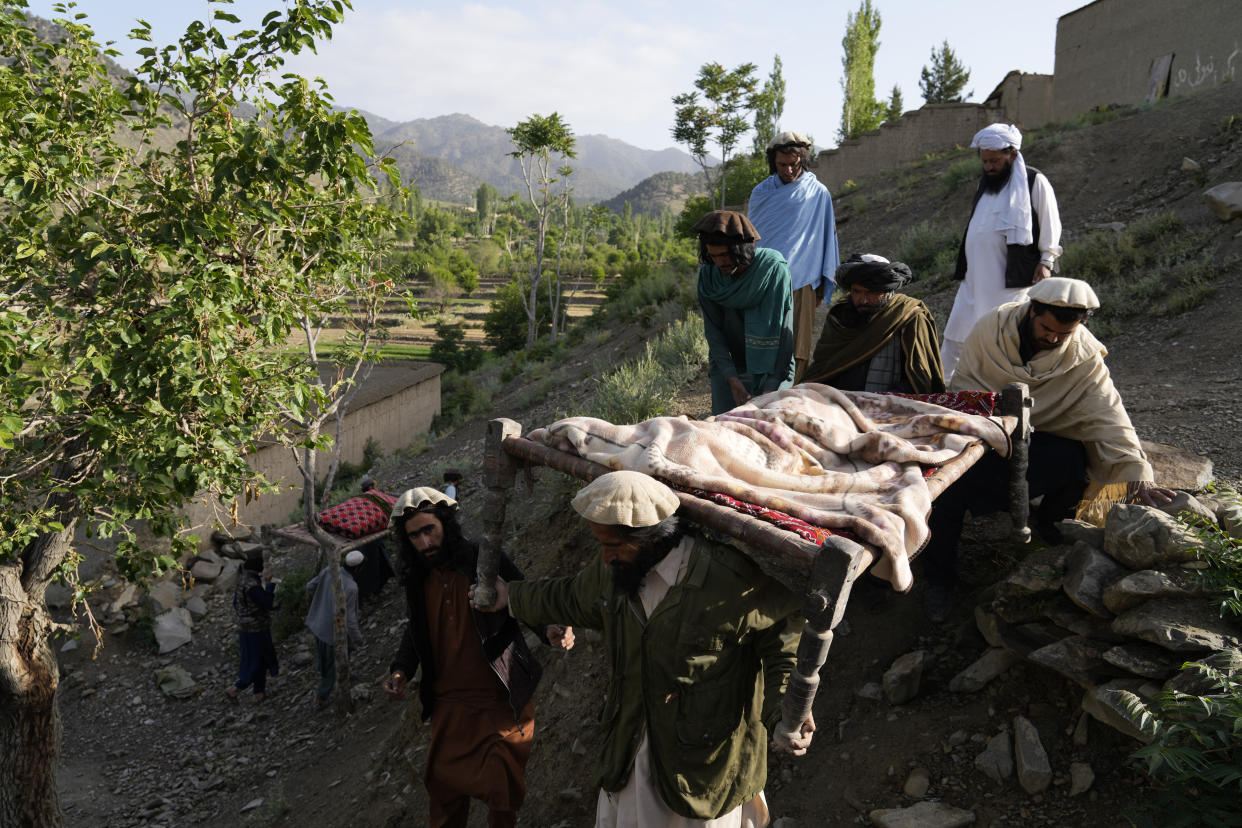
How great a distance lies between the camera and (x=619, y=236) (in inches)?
3410

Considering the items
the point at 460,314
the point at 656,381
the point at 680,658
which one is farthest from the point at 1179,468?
the point at 460,314

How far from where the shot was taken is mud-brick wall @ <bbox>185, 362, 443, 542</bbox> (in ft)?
41.0

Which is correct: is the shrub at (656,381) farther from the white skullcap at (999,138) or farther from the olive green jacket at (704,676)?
the olive green jacket at (704,676)

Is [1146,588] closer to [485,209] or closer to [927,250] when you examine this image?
[927,250]

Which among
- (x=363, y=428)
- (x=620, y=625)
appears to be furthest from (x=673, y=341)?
(x=363, y=428)

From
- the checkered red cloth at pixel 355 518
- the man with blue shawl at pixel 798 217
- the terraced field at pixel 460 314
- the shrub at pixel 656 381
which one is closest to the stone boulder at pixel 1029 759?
the man with blue shawl at pixel 798 217

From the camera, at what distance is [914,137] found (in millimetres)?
20781

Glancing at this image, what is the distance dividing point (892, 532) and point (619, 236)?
87062 millimetres

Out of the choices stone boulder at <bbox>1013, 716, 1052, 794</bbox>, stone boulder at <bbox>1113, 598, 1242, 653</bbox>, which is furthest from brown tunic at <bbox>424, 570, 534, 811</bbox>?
stone boulder at <bbox>1113, 598, 1242, 653</bbox>

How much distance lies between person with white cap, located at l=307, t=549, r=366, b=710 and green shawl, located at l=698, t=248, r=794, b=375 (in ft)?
14.4

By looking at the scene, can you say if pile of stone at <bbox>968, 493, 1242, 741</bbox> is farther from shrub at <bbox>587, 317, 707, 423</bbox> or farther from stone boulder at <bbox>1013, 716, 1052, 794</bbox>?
shrub at <bbox>587, 317, 707, 423</bbox>

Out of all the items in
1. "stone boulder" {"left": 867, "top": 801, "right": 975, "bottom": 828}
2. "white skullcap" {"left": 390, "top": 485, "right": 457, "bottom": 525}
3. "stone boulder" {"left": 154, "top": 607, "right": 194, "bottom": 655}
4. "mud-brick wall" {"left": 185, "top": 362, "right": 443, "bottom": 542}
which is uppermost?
"white skullcap" {"left": 390, "top": 485, "right": 457, "bottom": 525}

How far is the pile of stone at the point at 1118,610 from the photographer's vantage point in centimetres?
251

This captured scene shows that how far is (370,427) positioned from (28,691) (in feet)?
41.4
